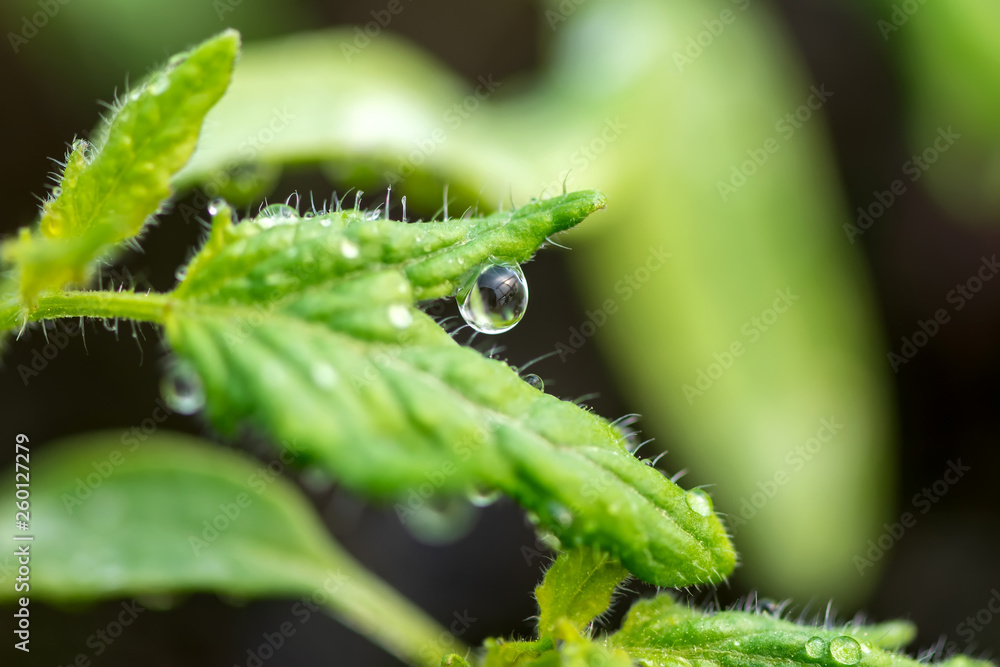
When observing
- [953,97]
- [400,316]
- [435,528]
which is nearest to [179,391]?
[400,316]

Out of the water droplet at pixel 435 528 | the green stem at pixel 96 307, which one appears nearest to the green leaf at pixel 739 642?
the green stem at pixel 96 307

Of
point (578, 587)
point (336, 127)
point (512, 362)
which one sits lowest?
point (512, 362)

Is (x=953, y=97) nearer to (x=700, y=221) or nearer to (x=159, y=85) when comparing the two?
(x=700, y=221)

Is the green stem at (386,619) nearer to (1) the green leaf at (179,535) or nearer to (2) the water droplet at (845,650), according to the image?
(1) the green leaf at (179,535)

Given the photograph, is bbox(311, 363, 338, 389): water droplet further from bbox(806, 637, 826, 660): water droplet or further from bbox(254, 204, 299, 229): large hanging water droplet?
bbox(806, 637, 826, 660): water droplet

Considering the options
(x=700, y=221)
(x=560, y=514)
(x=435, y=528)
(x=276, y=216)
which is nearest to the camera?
(x=560, y=514)

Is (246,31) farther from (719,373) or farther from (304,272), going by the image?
(304,272)

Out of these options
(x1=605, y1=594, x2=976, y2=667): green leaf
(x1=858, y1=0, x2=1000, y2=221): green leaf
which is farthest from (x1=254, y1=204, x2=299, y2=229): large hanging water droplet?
(x1=858, y1=0, x2=1000, y2=221): green leaf
